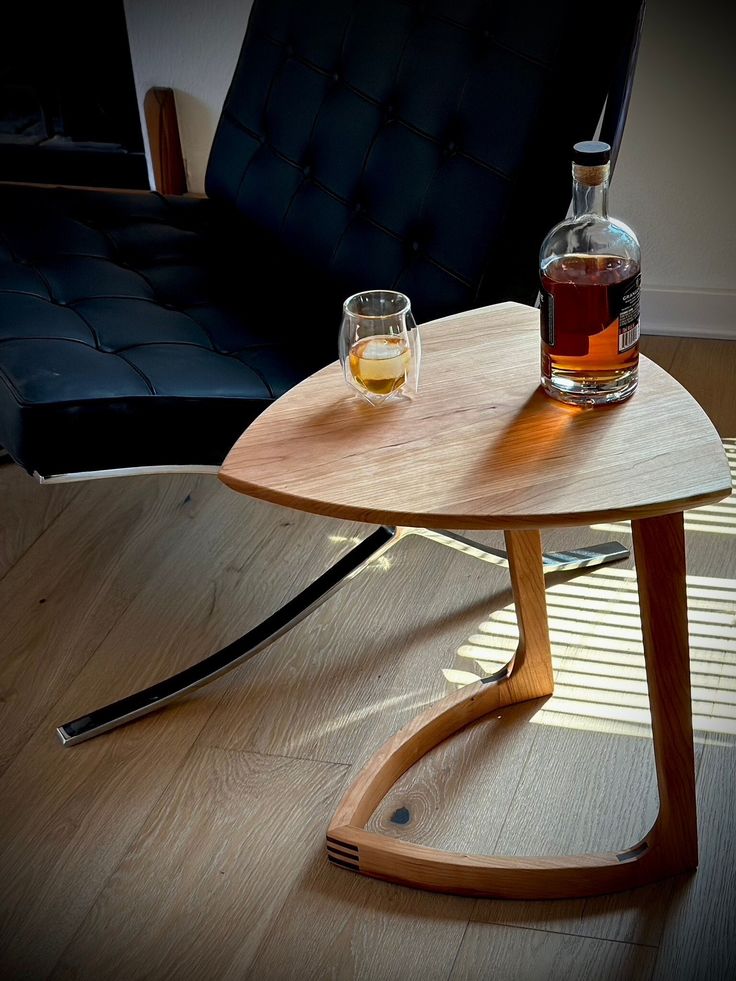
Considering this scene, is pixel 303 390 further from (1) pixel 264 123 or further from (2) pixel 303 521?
(1) pixel 264 123

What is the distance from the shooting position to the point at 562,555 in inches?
58.5

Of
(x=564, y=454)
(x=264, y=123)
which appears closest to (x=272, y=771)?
(x=564, y=454)

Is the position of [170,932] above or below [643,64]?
below

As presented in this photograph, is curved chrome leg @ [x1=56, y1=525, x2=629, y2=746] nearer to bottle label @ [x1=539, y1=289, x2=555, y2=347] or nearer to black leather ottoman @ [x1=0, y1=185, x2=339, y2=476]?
black leather ottoman @ [x1=0, y1=185, x2=339, y2=476]

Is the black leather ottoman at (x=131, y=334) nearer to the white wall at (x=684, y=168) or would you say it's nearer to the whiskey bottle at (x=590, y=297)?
the whiskey bottle at (x=590, y=297)

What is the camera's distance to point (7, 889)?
109cm

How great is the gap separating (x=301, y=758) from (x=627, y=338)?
0.61 metres

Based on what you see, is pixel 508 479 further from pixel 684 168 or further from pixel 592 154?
pixel 684 168

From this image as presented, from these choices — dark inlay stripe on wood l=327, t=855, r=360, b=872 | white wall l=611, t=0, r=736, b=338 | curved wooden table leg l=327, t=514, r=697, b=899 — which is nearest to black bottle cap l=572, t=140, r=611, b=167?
curved wooden table leg l=327, t=514, r=697, b=899

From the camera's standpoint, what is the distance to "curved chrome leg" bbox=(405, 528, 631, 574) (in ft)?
4.83

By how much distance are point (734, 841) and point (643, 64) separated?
1.29m

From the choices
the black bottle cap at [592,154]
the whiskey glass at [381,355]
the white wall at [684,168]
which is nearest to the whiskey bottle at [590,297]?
the black bottle cap at [592,154]

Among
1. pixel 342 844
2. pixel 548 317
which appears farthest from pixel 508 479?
pixel 342 844

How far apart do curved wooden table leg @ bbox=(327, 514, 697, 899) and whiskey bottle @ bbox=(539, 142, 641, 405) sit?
13cm
